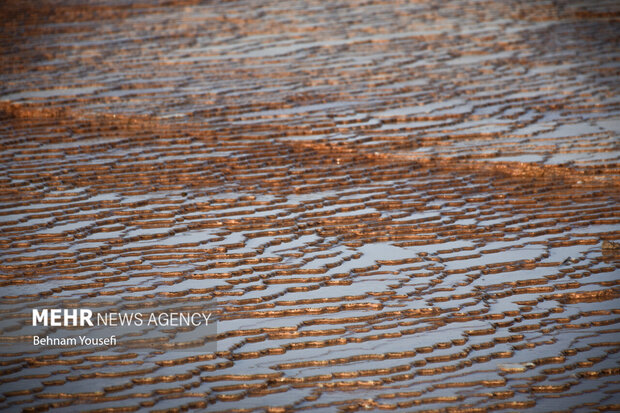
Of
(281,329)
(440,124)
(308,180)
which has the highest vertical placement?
(440,124)

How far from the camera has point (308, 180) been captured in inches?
187

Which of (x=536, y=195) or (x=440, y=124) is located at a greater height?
(x=440, y=124)

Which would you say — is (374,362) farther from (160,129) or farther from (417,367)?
(160,129)

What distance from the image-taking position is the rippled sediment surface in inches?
111

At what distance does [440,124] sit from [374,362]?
2.85 meters

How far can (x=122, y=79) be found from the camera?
664 cm

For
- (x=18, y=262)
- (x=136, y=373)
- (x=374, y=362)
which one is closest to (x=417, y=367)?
(x=374, y=362)

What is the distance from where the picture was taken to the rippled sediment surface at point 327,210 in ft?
9.23

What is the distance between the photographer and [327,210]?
14.2 ft

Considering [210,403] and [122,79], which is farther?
[122,79]

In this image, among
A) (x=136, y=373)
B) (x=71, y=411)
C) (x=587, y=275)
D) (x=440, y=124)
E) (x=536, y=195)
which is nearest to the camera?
(x=71, y=411)

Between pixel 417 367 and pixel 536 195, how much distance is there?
1.87 meters

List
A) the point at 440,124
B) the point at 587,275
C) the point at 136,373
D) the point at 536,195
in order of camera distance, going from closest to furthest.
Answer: the point at 136,373, the point at 587,275, the point at 536,195, the point at 440,124

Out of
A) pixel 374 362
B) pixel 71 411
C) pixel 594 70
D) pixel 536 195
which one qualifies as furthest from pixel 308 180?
pixel 594 70
